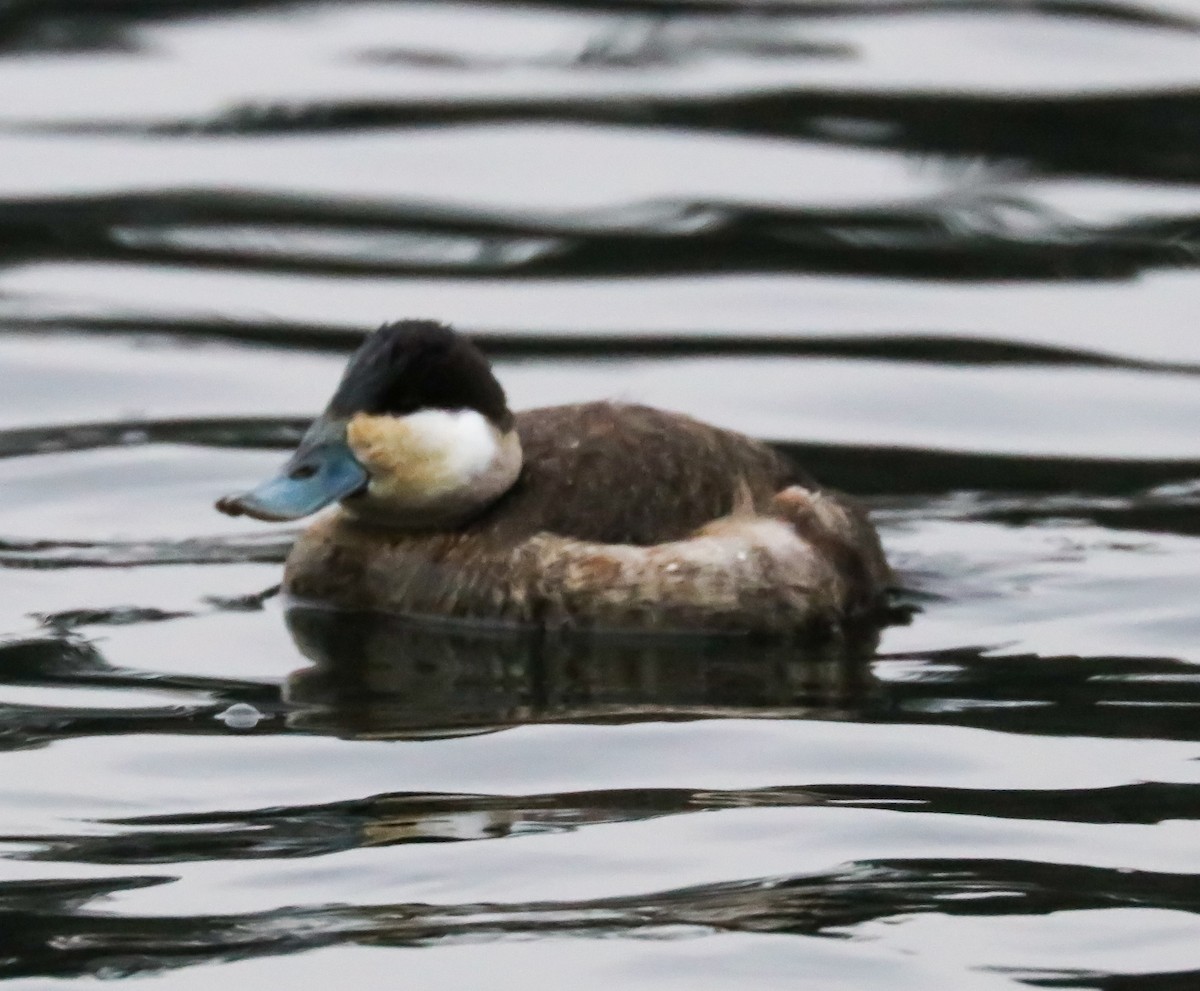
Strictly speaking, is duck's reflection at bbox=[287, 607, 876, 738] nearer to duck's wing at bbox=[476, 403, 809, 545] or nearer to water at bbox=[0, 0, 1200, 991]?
water at bbox=[0, 0, 1200, 991]

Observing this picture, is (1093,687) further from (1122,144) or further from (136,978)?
(1122,144)

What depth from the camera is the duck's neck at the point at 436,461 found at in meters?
8.34

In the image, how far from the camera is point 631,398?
1094cm

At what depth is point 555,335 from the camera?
1182cm

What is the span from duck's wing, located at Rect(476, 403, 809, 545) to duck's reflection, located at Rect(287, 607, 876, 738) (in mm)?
302

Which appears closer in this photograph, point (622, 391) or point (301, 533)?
point (301, 533)

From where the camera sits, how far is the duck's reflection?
750cm

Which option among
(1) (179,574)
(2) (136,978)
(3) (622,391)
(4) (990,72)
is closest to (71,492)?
(1) (179,574)

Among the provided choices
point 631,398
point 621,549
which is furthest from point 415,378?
point 631,398

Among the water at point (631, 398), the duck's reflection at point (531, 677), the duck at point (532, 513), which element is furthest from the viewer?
the duck at point (532, 513)

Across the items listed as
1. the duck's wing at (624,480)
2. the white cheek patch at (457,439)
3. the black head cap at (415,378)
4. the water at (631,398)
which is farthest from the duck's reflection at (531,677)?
the black head cap at (415,378)

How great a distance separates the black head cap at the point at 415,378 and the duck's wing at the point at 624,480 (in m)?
0.19

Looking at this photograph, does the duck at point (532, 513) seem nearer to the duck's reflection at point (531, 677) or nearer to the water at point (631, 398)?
the duck's reflection at point (531, 677)

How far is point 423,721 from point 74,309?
5197mm
